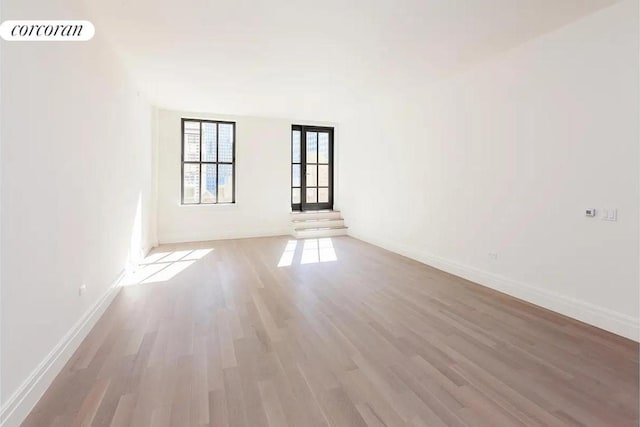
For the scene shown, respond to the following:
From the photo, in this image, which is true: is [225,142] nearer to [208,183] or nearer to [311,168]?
[208,183]

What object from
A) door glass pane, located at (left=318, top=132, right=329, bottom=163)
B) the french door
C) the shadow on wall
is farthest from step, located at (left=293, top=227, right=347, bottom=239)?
the shadow on wall

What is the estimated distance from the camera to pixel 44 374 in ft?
6.08

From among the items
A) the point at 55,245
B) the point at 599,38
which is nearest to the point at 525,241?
the point at 599,38

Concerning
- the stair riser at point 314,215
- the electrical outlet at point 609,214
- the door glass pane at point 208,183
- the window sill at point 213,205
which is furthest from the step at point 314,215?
the electrical outlet at point 609,214

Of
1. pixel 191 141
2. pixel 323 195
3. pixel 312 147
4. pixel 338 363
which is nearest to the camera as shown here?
pixel 338 363

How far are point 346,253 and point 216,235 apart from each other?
2935mm

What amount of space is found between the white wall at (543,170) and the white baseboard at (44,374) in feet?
13.4

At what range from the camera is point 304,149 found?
7.57m

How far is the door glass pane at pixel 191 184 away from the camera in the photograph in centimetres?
655

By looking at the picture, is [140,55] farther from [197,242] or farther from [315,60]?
[197,242]

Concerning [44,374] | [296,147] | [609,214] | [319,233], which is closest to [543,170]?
[609,214]

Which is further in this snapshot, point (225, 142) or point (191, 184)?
point (225, 142)

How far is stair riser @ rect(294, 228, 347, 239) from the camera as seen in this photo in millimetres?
6875

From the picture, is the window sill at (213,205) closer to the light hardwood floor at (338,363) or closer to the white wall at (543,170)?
the light hardwood floor at (338,363)
